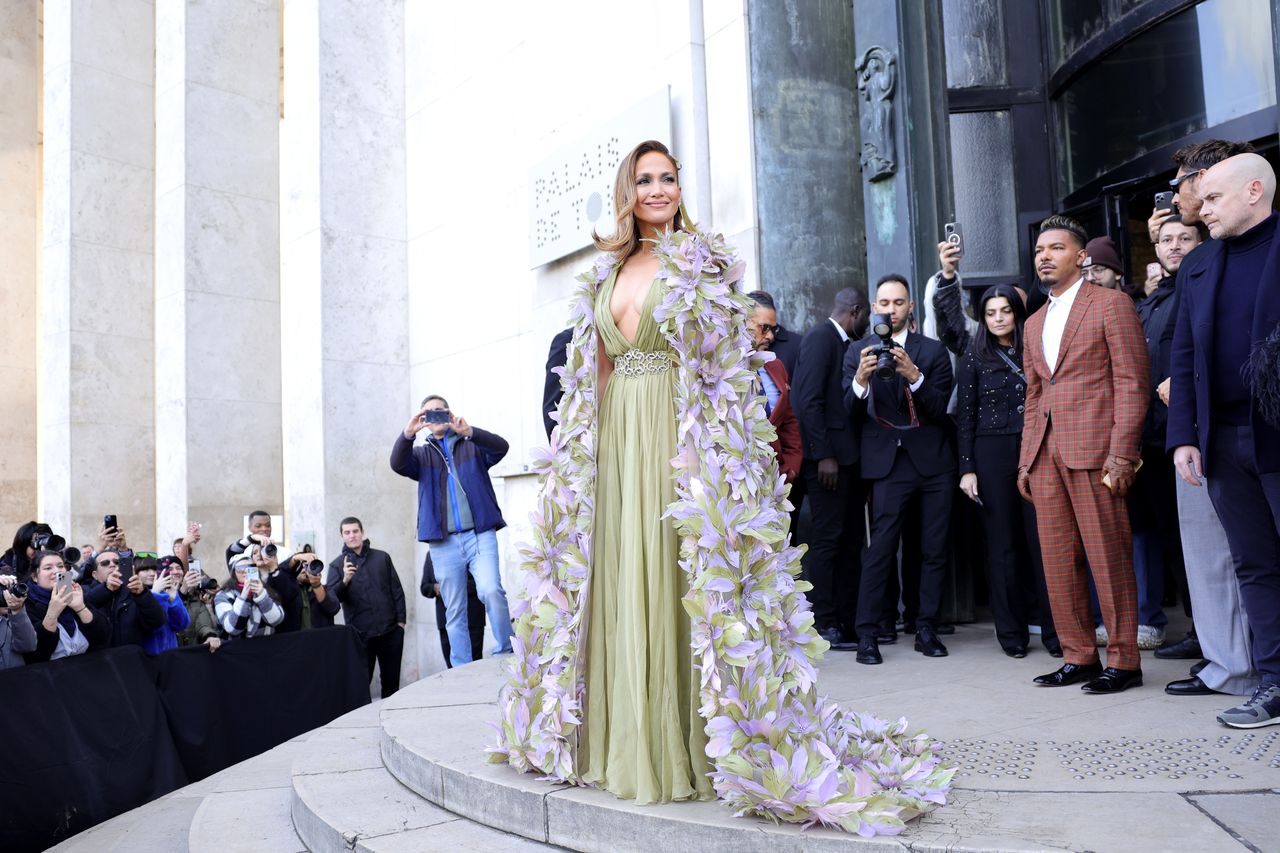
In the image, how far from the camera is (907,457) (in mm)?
5559

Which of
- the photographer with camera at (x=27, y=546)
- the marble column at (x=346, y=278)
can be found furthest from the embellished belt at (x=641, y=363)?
the marble column at (x=346, y=278)

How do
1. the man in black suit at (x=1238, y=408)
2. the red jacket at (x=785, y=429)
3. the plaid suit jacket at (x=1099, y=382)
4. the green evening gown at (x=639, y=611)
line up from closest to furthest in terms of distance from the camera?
the green evening gown at (x=639, y=611)
the man in black suit at (x=1238, y=408)
the plaid suit jacket at (x=1099, y=382)
the red jacket at (x=785, y=429)

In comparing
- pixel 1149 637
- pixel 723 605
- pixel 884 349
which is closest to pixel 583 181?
pixel 884 349

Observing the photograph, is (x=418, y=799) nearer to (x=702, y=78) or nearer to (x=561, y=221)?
(x=702, y=78)

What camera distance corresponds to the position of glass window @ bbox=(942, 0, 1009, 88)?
7.31m

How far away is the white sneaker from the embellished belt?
3.66 m

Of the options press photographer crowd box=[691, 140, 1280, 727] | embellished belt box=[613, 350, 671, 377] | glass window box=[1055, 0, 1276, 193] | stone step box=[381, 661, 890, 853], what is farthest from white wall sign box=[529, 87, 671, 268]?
stone step box=[381, 661, 890, 853]

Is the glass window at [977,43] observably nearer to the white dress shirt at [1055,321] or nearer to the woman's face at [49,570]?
the white dress shirt at [1055,321]

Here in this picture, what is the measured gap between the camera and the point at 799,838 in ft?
8.62

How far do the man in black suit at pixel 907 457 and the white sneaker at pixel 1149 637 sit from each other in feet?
3.63

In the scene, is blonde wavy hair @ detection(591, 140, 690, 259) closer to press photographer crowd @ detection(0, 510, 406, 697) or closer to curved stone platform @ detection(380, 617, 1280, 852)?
curved stone platform @ detection(380, 617, 1280, 852)

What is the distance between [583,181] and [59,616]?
17.3 ft

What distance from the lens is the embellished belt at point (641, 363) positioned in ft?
10.8

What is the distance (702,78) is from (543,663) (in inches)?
227
